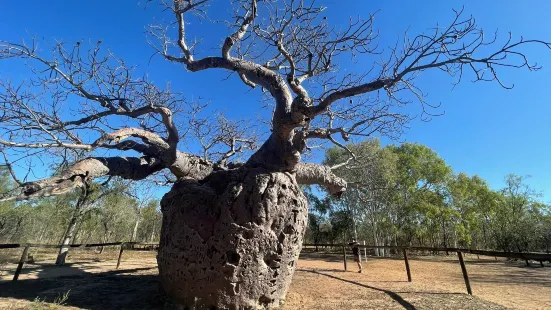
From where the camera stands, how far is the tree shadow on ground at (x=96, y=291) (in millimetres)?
4812

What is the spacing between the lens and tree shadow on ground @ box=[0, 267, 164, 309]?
15.8ft

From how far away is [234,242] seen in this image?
14.3 ft

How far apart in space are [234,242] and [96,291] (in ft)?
10.9

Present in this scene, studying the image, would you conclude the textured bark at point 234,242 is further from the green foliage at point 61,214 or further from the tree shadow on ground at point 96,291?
the green foliage at point 61,214

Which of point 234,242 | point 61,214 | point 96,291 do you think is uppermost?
point 61,214

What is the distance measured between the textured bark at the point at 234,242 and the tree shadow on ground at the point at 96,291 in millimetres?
749

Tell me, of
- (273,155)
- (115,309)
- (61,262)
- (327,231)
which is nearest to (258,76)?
(273,155)

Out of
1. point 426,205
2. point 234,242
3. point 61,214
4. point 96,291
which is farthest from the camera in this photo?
Answer: point 426,205

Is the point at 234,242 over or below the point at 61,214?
below

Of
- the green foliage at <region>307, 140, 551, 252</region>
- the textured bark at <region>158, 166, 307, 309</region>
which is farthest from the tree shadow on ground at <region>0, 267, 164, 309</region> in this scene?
the green foliage at <region>307, 140, 551, 252</region>

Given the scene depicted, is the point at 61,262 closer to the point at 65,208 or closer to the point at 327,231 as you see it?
the point at 65,208

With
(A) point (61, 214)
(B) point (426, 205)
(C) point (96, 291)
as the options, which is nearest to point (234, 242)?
(C) point (96, 291)

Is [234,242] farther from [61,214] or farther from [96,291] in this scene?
[61,214]

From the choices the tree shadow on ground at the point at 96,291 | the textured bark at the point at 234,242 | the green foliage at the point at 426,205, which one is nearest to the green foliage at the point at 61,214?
the tree shadow on ground at the point at 96,291
